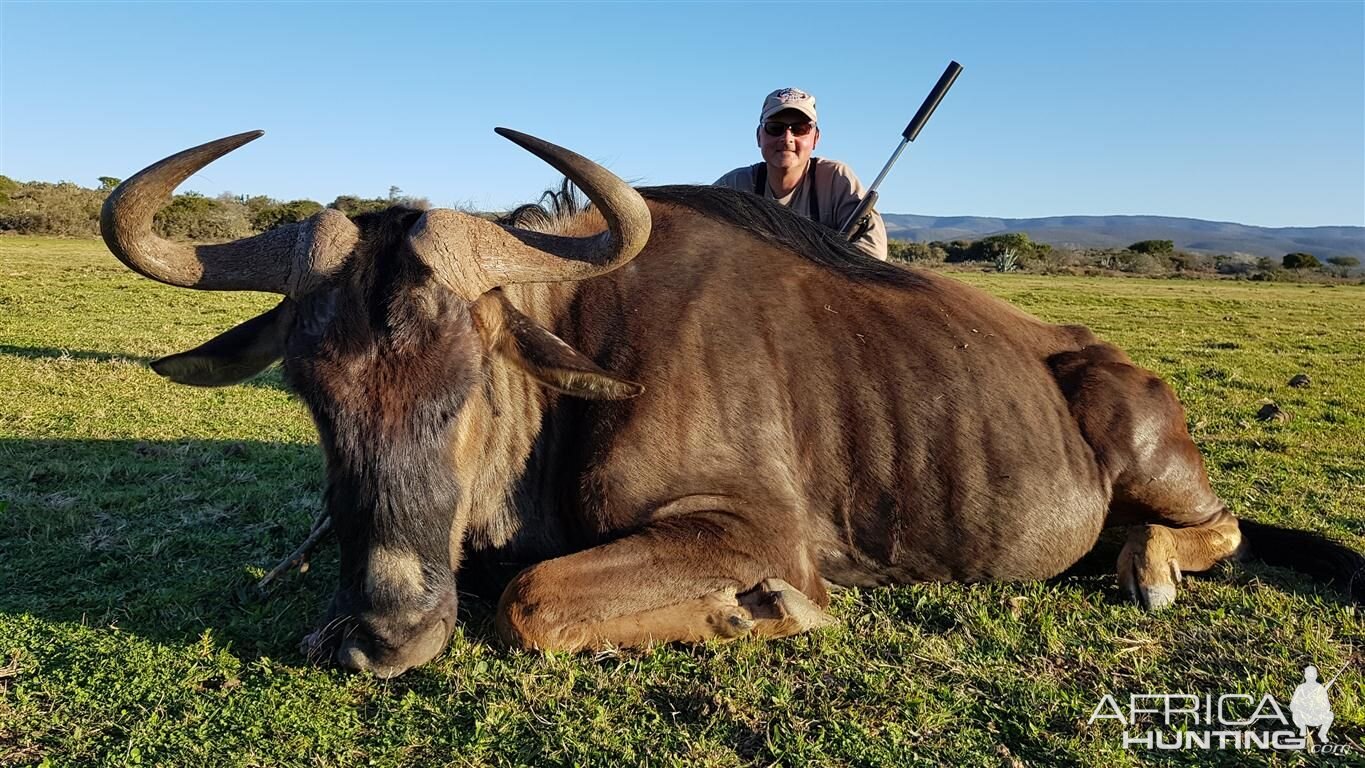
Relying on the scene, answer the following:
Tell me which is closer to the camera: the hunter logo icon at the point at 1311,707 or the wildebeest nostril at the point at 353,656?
the hunter logo icon at the point at 1311,707

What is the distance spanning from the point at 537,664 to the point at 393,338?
135cm

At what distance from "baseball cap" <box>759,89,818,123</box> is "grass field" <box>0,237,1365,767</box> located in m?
4.22

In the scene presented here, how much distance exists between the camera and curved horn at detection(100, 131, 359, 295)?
3.55 meters

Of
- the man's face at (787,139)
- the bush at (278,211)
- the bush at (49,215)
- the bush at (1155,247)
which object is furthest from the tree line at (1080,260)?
the man's face at (787,139)

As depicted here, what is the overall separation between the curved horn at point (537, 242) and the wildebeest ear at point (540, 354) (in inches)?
4.8

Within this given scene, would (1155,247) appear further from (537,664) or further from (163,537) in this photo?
(537,664)

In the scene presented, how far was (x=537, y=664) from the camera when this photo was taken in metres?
3.56

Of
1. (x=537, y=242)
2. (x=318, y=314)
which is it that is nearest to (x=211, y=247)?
(x=318, y=314)

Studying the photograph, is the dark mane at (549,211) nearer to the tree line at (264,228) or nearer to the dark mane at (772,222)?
the dark mane at (772,222)

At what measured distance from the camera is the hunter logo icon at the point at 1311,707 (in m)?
3.27

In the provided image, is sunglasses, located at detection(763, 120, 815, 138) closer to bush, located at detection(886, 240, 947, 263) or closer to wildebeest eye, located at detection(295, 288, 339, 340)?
wildebeest eye, located at detection(295, 288, 339, 340)

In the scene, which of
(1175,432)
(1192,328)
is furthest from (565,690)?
(1192,328)

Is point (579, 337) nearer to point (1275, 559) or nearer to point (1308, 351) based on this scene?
point (1275, 559)

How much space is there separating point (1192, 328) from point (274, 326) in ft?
70.7
